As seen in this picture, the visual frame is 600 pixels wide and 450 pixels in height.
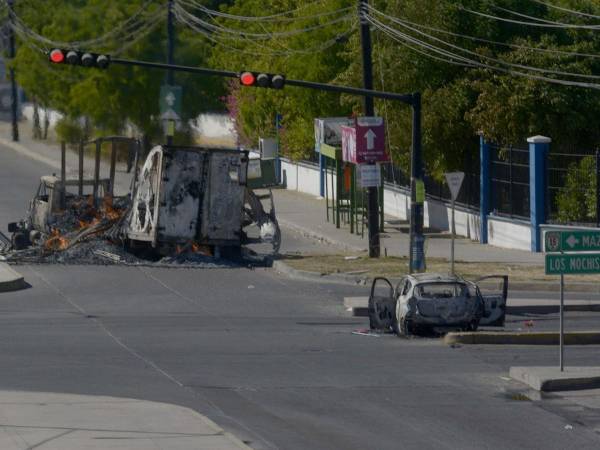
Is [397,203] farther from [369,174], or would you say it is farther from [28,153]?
[28,153]

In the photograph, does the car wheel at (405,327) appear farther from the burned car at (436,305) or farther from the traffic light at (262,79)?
the traffic light at (262,79)

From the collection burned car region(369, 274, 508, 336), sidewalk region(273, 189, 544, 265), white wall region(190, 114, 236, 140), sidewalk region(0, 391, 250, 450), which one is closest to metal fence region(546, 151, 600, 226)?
sidewalk region(273, 189, 544, 265)

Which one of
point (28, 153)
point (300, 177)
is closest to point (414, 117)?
point (300, 177)

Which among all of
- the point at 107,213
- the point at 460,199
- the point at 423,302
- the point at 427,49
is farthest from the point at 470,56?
the point at 423,302

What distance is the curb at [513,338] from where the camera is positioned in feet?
69.4

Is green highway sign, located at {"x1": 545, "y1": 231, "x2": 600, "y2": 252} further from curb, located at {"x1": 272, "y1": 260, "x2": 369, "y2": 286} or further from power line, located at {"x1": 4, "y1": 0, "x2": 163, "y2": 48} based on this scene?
power line, located at {"x1": 4, "y1": 0, "x2": 163, "y2": 48}

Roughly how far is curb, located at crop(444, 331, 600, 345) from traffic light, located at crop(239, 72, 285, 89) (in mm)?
9976

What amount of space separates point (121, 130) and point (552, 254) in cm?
5053

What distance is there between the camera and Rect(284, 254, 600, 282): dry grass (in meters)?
30.3

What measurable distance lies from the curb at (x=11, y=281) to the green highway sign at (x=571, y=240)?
46.3 ft

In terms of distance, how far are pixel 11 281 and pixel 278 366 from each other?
1130 centimetres

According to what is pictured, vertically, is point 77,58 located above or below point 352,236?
above

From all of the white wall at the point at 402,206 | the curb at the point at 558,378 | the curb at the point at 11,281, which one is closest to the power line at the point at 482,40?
the white wall at the point at 402,206

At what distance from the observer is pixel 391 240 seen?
127 feet
